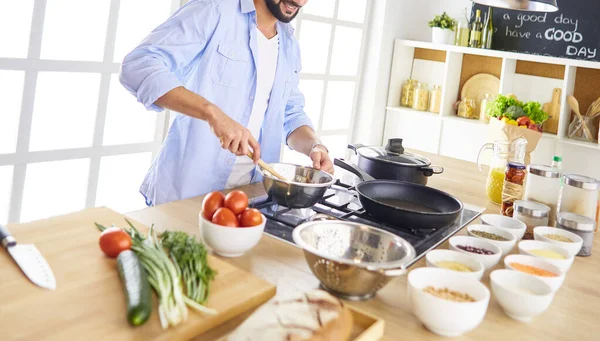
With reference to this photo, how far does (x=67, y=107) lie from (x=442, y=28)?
111 inches

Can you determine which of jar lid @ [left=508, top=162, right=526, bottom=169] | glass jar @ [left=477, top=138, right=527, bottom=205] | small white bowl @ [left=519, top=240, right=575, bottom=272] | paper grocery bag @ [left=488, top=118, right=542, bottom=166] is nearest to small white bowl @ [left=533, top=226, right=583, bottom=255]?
small white bowl @ [left=519, top=240, right=575, bottom=272]

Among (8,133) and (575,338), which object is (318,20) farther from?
(575,338)

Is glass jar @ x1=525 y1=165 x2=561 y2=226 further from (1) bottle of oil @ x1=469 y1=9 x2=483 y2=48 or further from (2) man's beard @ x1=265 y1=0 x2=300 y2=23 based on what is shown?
(1) bottle of oil @ x1=469 y1=9 x2=483 y2=48

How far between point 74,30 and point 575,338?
208 centimetres

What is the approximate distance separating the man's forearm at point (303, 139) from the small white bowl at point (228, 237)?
2.88 ft

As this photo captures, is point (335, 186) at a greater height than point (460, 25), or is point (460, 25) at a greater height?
point (460, 25)

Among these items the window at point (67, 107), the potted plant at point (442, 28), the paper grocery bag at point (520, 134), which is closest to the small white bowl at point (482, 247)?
the paper grocery bag at point (520, 134)

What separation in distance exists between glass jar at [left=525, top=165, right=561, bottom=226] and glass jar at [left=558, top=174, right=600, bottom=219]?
0.02 meters

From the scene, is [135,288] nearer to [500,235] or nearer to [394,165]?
[500,235]

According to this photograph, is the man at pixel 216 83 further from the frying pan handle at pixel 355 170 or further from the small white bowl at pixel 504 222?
the small white bowl at pixel 504 222

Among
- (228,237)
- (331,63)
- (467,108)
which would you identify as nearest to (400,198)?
(228,237)

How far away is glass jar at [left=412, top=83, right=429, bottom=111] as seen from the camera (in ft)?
14.6

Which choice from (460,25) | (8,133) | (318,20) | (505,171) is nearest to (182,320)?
(505,171)

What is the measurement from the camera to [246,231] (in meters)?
1.32
